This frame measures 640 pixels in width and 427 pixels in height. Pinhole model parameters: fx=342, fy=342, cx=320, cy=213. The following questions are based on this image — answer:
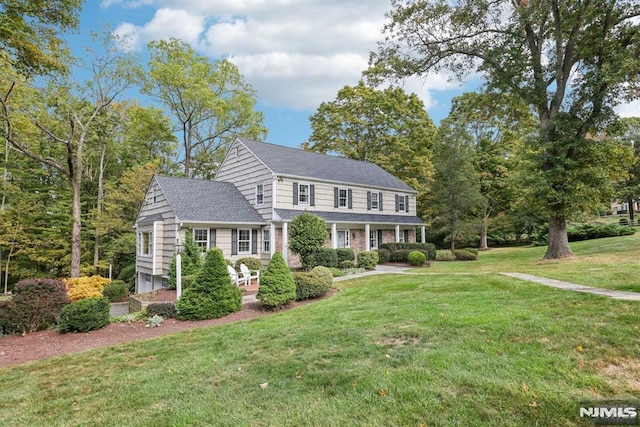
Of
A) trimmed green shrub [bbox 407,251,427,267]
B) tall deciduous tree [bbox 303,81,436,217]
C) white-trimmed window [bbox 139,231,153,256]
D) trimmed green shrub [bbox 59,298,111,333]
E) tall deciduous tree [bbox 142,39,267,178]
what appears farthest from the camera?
tall deciduous tree [bbox 303,81,436,217]

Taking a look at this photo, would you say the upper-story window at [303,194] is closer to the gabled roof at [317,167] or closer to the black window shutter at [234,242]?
the gabled roof at [317,167]

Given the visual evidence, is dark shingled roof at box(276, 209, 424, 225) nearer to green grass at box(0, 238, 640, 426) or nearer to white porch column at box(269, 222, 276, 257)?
white porch column at box(269, 222, 276, 257)

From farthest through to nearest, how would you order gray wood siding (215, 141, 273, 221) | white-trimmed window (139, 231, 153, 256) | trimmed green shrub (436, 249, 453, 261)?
trimmed green shrub (436, 249, 453, 261)
gray wood siding (215, 141, 273, 221)
white-trimmed window (139, 231, 153, 256)

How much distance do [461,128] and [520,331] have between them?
24486 mm

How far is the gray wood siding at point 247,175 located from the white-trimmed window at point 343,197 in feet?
16.0

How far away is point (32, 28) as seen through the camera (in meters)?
9.65

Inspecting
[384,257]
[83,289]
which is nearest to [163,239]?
[83,289]

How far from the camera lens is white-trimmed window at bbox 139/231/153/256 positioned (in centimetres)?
1655

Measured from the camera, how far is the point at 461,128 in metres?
26.5

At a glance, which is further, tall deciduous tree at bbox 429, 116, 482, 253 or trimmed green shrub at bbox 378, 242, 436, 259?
tall deciduous tree at bbox 429, 116, 482, 253

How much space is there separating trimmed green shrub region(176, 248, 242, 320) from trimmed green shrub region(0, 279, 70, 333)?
9.84 ft

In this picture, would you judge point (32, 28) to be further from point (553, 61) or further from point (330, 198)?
point (553, 61)

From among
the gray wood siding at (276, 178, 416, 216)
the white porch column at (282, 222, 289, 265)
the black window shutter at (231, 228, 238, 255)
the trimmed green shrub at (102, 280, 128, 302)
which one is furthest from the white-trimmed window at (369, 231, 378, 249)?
the trimmed green shrub at (102, 280, 128, 302)

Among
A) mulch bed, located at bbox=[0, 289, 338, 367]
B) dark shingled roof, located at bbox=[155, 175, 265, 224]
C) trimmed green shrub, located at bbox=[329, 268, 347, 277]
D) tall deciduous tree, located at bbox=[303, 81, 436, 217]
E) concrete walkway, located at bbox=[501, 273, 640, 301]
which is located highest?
tall deciduous tree, located at bbox=[303, 81, 436, 217]
